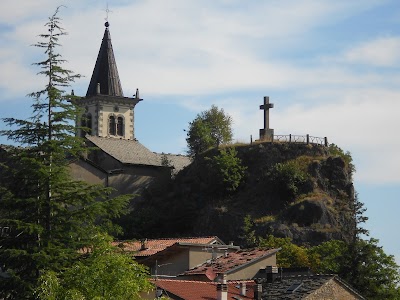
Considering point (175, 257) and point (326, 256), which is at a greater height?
A: point (175, 257)

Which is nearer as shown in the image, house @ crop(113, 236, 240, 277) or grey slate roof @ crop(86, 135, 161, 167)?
house @ crop(113, 236, 240, 277)

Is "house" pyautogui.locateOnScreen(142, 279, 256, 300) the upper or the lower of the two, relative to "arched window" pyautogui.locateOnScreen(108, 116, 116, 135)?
lower

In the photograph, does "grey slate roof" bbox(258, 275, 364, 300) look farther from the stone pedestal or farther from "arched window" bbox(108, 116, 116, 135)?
"arched window" bbox(108, 116, 116, 135)

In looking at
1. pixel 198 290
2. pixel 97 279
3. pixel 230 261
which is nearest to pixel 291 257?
pixel 230 261

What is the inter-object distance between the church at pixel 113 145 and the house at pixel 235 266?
1781cm

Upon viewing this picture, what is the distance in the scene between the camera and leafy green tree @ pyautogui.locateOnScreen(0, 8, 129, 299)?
108 feet

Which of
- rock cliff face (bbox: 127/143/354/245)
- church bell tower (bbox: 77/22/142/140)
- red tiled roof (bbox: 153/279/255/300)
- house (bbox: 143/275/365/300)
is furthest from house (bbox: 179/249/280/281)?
church bell tower (bbox: 77/22/142/140)

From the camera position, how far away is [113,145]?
99.2m

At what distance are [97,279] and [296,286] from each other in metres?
Result: 14.5

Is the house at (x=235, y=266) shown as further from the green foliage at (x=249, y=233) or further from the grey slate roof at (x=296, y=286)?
the green foliage at (x=249, y=233)

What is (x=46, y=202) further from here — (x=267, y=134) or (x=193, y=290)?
(x=267, y=134)

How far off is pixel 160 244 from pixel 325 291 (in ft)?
58.2

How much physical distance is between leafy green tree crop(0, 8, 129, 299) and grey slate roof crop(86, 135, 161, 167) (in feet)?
195

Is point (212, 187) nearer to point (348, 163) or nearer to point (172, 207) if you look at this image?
point (172, 207)
